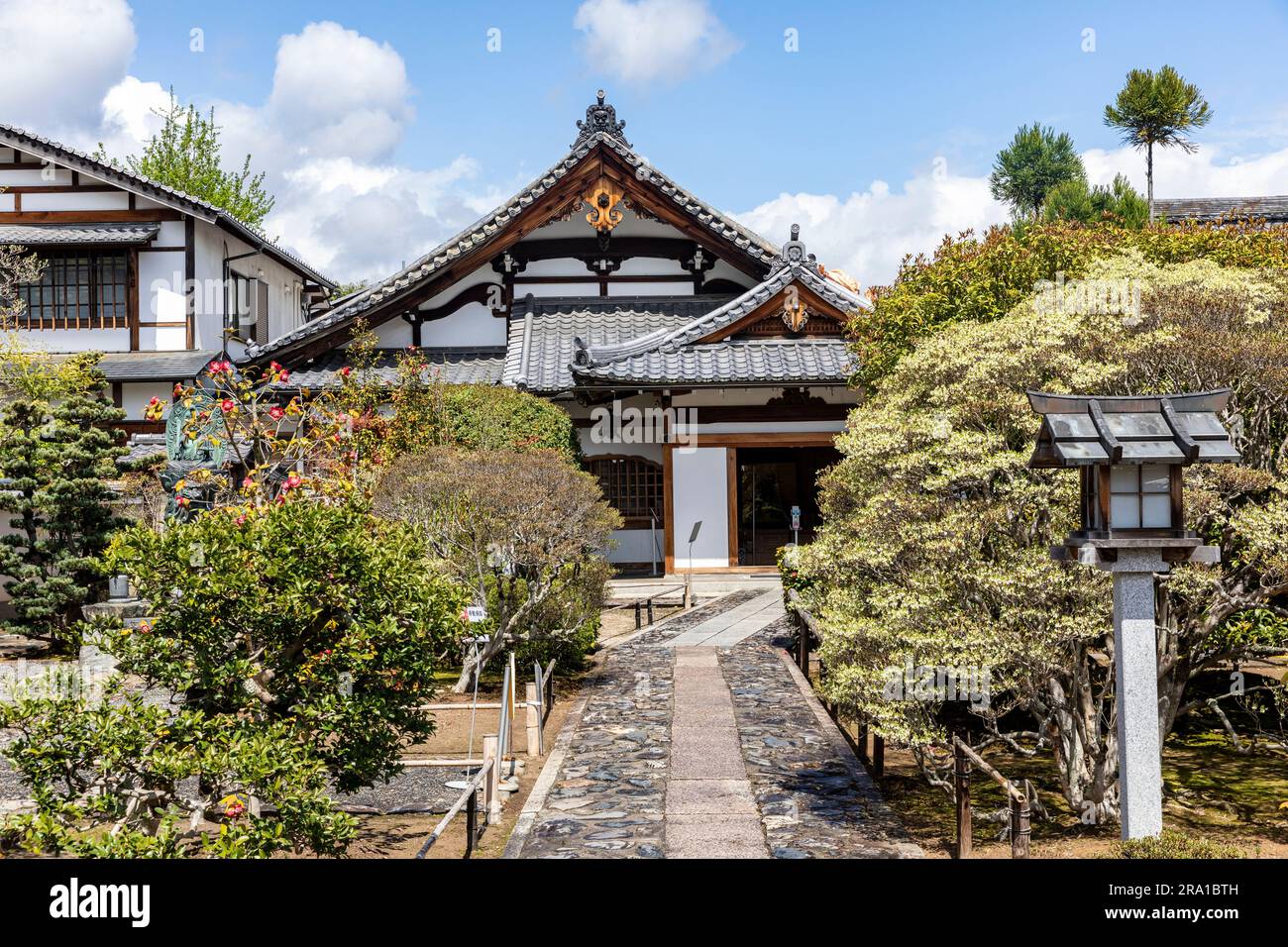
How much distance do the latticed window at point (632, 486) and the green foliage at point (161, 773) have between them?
56.3ft

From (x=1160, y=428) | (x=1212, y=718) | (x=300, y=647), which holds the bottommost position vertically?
(x=1212, y=718)

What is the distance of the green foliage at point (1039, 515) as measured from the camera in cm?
891

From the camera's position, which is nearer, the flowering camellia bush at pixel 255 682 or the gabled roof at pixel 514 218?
the flowering camellia bush at pixel 255 682

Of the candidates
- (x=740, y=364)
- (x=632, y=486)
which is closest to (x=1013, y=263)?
(x=740, y=364)

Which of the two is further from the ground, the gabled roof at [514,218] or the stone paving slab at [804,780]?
the gabled roof at [514,218]

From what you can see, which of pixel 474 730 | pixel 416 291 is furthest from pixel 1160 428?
pixel 416 291

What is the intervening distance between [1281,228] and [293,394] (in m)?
18.2

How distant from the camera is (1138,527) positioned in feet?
25.7

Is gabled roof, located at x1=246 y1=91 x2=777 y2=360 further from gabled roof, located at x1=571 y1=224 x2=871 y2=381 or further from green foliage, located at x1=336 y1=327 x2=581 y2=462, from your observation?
green foliage, located at x1=336 y1=327 x2=581 y2=462

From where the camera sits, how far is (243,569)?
25.8ft

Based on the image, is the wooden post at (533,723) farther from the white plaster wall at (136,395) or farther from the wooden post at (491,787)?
the white plaster wall at (136,395)

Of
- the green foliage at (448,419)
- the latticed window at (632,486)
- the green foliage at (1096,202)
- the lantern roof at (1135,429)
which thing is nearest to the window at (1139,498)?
the lantern roof at (1135,429)

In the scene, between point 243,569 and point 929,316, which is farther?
point 929,316
